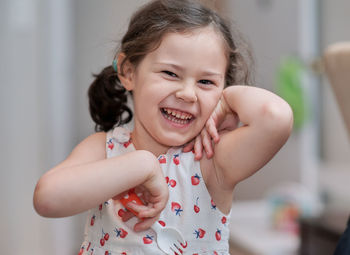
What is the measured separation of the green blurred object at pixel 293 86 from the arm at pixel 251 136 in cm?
276

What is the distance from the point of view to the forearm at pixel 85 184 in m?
0.73

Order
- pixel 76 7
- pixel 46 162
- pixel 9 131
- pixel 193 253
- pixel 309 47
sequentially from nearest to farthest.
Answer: pixel 193 253 < pixel 9 131 < pixel 46 162 < pixel 76 7 < pixel 309 47

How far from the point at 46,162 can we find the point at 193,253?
1.95 metres

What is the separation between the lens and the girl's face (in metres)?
0.84

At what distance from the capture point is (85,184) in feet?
2.41

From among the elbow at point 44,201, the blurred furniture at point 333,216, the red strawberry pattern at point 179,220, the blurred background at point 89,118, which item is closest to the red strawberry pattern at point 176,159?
the red strawberry pattern at point 179,220

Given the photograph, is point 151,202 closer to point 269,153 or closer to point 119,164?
point 119,164

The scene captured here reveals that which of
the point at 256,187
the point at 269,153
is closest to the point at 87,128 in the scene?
the point at 256,187

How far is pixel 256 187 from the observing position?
3697 millimetres

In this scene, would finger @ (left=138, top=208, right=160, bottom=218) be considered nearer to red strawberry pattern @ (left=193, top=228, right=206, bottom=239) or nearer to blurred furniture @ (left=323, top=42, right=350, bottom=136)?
red strawberry pattern @ (left=193, top=228, right=206, bottom=239)

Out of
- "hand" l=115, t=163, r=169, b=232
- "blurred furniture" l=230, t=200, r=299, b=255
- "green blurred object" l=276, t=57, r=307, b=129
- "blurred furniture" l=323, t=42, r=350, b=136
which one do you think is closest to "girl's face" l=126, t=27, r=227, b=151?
"hand" l=115, t=163, r=169, b=232

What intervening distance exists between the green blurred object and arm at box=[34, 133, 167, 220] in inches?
114

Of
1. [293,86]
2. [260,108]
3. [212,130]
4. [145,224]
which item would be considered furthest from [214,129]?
[293,86]

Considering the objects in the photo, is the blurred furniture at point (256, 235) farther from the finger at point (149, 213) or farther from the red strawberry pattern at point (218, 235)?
the finger at point (149, 213)
